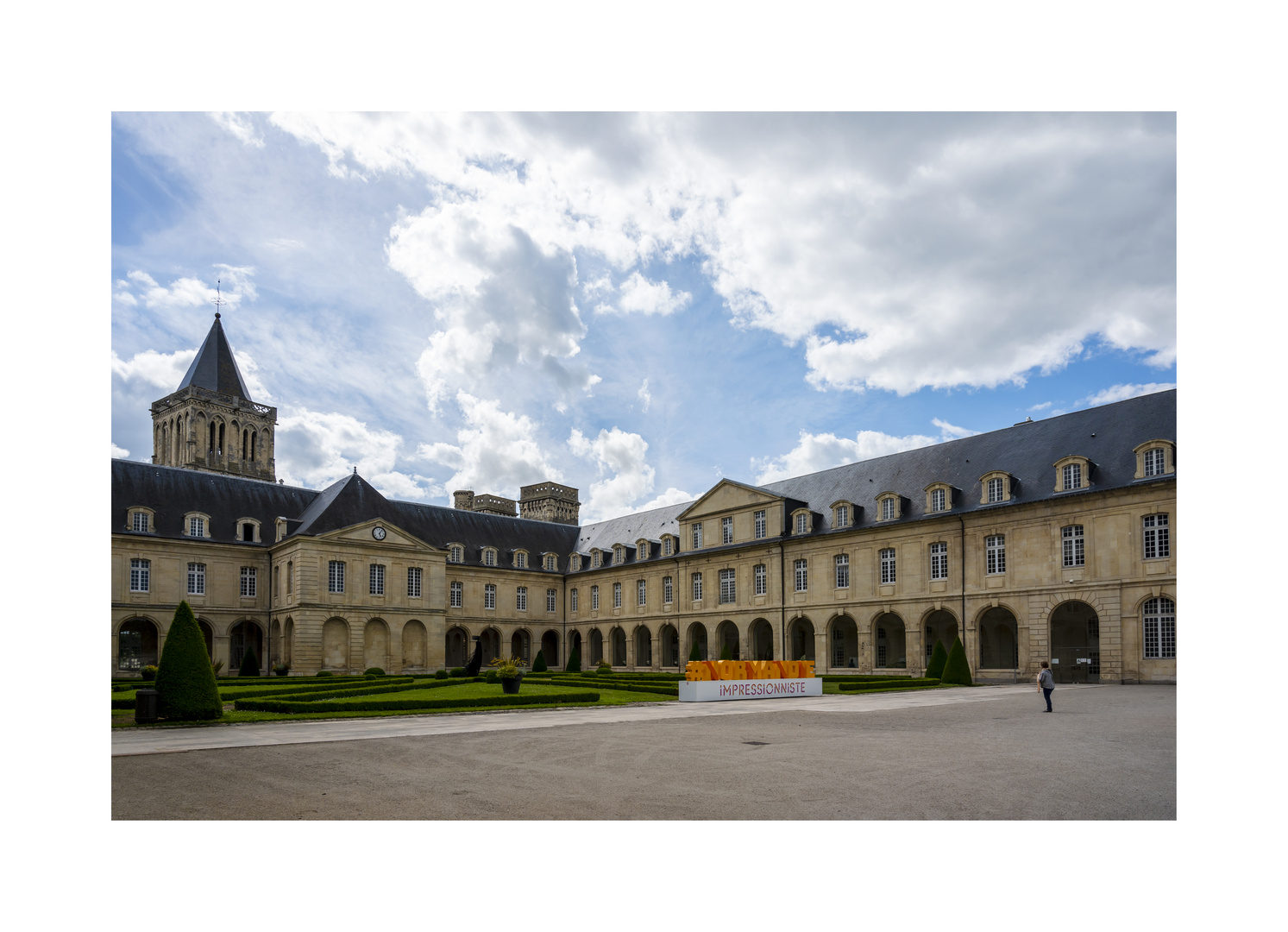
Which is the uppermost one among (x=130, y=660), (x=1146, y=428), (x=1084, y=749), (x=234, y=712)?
(x=1146, y=428)

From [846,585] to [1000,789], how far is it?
34.8 metres

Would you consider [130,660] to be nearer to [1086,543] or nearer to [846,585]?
[846,585]

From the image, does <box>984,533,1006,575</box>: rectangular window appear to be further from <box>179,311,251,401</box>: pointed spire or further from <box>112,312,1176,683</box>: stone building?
<box>179,311,251,401</box>: pointed spire

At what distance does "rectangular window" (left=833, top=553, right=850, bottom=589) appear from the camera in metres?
43.9

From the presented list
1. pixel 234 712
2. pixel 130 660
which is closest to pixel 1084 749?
pixel 234 712

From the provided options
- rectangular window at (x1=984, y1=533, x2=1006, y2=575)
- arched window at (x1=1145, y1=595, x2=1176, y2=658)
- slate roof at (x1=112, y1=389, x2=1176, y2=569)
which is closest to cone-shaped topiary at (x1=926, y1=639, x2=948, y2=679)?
rectangular window at (x1=984, y1=533, x2=1006, y2=575)

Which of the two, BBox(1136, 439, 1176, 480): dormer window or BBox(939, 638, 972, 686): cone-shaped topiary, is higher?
BBox(1136, 439, 1176, 480): dormer window

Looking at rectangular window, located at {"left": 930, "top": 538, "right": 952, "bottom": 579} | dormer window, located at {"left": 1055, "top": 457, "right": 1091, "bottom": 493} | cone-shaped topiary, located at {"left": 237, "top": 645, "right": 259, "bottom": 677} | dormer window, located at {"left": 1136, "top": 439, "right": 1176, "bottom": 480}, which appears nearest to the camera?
dormer window, located at {"left": 1136, "top": 439, "right": 1176, "bottom": 480}

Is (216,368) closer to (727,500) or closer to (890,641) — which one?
(727,500)

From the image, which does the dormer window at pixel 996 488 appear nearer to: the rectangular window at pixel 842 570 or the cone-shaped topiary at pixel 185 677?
the rectangular window at pixel 842 570

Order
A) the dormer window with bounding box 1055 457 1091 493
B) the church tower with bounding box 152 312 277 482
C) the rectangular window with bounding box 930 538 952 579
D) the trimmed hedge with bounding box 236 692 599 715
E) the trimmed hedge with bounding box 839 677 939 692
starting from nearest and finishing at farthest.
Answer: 1. the trimmed hedge with bounding box 236 692 599 715
2. the trimmed hedge with bounding box 839 677 939 692
3. the dormer window with bounding box 1055 457 1091 493
4. the rectangular window with bounding box 930 538 952 579
5. the church tower with bounding box 152 312 277 482

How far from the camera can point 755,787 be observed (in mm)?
9961

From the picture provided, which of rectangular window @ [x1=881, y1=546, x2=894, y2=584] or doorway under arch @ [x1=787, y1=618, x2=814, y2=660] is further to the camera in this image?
doorway under arch @ [x1=787, y1=618, x2=814, y2=660]

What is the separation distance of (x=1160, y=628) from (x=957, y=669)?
23.8 ft
